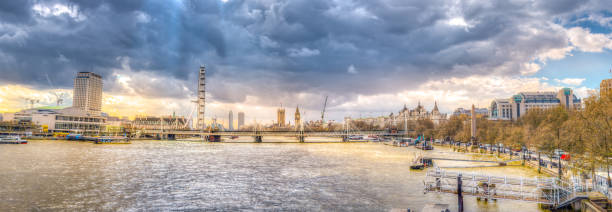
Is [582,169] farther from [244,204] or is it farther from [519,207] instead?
[244,204]

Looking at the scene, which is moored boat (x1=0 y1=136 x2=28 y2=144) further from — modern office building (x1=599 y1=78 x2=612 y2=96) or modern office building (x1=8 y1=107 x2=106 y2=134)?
modern office building (x1=599 y1=78 x2=612 y2=96)

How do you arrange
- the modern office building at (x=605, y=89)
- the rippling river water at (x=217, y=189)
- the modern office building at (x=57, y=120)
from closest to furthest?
the rippling river water at (x=217, y=189), the modern office building at (x=605, y=89), the modern office building at (x=57, y=120)

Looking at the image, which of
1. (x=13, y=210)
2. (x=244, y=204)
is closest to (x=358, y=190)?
(x=244, y=204)

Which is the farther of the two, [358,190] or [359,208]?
[358,190]

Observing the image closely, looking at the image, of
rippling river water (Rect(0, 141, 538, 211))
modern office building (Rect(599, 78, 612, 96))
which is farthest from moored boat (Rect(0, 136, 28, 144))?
modern office building (Rect(599, 78, 612, 96))

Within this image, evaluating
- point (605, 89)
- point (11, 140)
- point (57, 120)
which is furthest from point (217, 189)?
point (57, 120)

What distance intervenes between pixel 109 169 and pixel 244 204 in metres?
33.8

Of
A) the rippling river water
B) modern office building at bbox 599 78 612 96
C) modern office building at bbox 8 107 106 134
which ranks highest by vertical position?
modern office building at bbox 599 78 612 96

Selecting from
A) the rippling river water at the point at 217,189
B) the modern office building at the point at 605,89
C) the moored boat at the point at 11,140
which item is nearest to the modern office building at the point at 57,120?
the moored boat at the point at 11,140

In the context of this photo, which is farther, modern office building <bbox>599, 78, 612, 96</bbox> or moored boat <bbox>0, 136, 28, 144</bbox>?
moored boat <bbox>0, 136, 28, 144</bbox>

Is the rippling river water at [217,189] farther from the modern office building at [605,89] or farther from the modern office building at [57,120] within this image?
the modern office building at [57,120]

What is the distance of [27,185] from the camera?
3819 centimetres

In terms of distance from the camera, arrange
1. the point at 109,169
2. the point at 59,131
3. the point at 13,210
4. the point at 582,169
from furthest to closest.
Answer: the point at 59,131, the point at 109,169, the point at 582,169, the point at 13,210

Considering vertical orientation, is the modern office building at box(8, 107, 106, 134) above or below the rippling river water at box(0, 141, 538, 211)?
above
